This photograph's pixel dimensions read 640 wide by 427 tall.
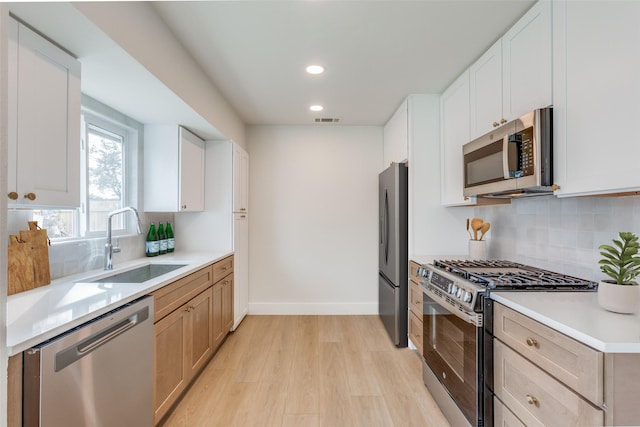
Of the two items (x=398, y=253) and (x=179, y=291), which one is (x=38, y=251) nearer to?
(x=179, y=291)

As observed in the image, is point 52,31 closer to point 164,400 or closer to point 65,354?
point 65,354

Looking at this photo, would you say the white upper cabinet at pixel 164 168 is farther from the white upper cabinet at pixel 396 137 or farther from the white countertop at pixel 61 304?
the white upper cabinet at pixel 396 137

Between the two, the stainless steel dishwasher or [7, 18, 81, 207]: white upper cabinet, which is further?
[7, 18, 81, 207]: white upper cabinet

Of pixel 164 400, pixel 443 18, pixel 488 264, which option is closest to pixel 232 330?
pixel 164 400

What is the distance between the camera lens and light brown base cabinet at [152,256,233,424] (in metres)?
1.80

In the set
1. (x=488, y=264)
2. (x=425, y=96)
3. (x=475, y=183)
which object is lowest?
(x=488, y=264)

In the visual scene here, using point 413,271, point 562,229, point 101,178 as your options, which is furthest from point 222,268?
point 562,229

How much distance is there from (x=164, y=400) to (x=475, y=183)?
2.45m

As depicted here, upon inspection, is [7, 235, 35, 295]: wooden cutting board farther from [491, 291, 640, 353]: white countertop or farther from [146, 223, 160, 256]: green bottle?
[491, 291, 640, 353]: white countertop

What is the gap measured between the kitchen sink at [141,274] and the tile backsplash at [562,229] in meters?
2.62

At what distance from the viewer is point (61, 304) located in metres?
1.34

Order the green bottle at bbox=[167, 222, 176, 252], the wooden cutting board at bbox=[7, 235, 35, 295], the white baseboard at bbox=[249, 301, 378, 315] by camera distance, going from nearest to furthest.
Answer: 1. the wooden cutting board at bbox=[7, 235, 35, 295]
2. the green bottle at bbox=[167, 222, 176, 252]
3. the white baseboard at bbox=[249, 301, 378, 315]

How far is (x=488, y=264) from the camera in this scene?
221 cm

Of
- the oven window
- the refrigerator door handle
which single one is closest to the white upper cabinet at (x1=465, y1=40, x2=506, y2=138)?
the refrigerator door handle
